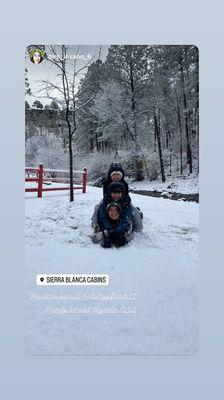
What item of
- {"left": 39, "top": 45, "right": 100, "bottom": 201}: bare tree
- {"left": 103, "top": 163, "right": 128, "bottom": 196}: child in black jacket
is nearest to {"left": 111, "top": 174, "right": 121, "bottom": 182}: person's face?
{"left": 103, "top": 163, "right": 128, "bottom": 196}: child in black jacket

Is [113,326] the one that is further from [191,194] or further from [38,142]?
[38,142]

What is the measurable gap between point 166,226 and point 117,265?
433mm

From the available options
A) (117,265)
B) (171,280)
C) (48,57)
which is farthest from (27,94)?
(171,280)

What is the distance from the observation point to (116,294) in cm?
272

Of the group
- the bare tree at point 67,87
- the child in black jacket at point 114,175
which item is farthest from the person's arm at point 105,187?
the bare tree at point 67,87

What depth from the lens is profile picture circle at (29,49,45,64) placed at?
2.77 metres

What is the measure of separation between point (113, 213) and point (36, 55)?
114 centimetres

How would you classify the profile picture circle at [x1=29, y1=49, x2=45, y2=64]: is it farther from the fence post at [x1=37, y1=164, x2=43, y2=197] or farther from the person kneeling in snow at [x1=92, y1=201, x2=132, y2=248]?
the person kneeling in snow at [x1=92, y1=201, x2=132, y2=248]

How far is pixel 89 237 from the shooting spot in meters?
2.89

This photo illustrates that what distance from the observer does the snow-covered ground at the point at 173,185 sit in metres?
2.87

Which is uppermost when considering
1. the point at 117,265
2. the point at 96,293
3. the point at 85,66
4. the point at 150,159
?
the point at 85,66

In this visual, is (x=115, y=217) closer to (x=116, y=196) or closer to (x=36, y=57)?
(x=116, y=196)

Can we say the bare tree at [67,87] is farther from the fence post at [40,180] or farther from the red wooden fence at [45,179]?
the fence post at [40,180]

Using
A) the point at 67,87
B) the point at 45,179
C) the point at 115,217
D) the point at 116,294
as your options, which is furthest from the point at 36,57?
the point at 116,294
